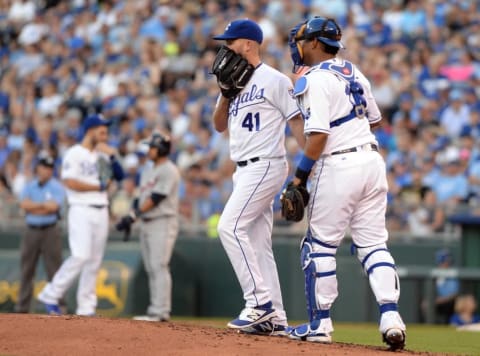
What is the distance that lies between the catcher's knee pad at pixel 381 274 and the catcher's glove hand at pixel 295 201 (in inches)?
20.2

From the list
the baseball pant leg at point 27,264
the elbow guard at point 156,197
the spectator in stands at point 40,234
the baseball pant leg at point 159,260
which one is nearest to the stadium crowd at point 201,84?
the spectator in stands at point 40,234

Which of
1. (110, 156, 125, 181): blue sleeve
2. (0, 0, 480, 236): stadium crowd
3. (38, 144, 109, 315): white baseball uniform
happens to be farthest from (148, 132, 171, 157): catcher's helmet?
(0, 0, 480, 236): stadium crowd

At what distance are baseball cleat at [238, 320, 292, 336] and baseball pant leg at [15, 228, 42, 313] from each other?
5.79 metres

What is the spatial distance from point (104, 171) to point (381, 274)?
17.9 ft

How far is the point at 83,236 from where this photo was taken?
11.8 meters

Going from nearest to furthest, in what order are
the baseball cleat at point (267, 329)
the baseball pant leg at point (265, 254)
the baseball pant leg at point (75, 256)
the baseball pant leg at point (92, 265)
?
the baseball cleat at point (267, 329)
the baseball pant leg at point (265, 254)
the baseball pant leg at point (75, 256)
the baseball pant leg at point (92, 265)

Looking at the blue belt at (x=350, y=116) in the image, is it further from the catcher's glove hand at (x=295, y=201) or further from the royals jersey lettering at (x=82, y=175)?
the royals jersey lettering at (x=82, y=175)

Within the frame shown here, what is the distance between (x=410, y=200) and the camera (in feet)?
50.3

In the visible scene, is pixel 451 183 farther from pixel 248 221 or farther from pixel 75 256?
pixel 248 221

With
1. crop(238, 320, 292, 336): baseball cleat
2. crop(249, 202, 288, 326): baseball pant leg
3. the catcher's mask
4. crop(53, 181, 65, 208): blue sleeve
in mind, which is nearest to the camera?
the catcher's mask

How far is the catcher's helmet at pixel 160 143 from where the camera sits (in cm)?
1248

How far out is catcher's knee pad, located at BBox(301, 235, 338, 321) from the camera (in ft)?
24.2

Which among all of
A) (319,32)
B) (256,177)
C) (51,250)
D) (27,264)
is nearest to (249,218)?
(256,177)

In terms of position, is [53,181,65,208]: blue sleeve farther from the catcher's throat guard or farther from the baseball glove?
the catcher's throat guard
